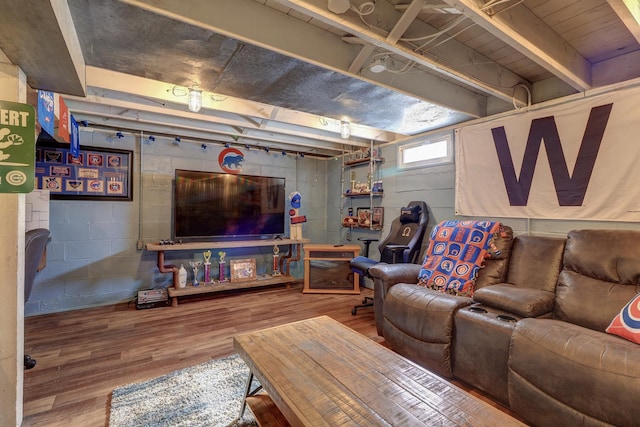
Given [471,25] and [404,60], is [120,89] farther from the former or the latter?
[471,25]

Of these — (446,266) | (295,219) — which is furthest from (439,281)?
(295,219)

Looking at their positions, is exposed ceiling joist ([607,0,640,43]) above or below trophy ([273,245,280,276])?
above

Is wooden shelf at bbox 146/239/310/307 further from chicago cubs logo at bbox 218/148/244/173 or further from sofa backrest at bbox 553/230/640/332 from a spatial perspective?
sofa backrest at bbox 553/230/640/332

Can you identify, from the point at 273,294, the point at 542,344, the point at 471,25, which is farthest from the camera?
the point at 273,294

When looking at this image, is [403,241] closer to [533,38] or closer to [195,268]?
[533,38]

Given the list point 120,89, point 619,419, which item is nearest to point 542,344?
point 619,419

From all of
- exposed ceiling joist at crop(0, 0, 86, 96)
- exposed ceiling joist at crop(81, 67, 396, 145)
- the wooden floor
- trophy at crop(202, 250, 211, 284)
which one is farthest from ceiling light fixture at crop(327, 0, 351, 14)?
trophy at crop(202, 250, 211, 284)

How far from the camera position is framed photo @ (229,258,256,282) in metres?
4.02

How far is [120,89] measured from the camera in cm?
229

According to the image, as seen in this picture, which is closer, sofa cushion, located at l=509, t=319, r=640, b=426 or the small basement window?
sofa cushion, located at l=509, t=319, r=640, b=426

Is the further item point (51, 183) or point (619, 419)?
point (51, 183)

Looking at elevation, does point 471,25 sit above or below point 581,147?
above

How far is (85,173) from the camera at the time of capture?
3.29 m

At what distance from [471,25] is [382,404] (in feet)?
6.74
